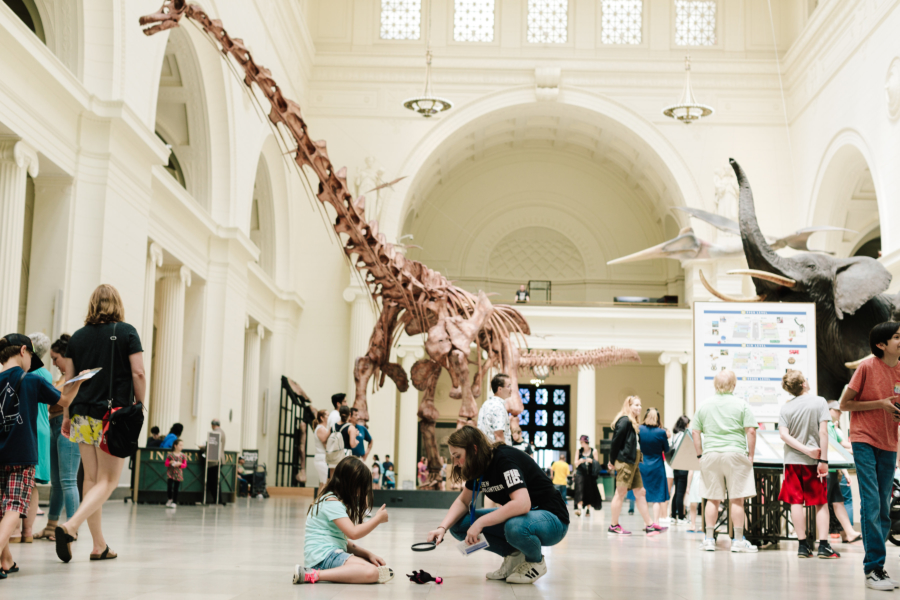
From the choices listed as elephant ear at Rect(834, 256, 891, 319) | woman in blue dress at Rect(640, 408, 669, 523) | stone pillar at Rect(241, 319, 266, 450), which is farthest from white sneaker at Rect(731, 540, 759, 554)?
stone pillar at Rect(241, 319, 266, 450)

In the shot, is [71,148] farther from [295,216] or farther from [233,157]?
[295,216]

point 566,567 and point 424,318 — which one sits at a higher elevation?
point 424,318

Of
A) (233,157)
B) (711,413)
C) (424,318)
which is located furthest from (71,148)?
(711,413)

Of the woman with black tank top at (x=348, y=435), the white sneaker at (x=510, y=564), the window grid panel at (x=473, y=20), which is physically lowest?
the white sneaker at (x=510, y=564)

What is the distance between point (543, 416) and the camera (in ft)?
114

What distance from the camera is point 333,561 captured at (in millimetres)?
5070

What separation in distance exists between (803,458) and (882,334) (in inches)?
91.7

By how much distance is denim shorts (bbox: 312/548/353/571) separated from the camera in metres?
5.06

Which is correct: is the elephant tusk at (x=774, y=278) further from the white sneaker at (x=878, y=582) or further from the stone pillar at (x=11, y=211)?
the stone pillar at (x=11, y=211)

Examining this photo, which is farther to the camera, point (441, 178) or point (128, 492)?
point (441, 178)

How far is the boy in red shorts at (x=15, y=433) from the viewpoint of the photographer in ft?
16.7

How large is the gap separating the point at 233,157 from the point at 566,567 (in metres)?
15.7

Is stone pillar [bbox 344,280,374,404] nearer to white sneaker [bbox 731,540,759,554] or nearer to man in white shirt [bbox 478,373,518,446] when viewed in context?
man in white shirt [bbox 478,373,518,446]

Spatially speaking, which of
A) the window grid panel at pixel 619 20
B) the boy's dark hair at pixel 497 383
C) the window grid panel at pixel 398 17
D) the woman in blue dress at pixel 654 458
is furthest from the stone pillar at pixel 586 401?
the boy's dark hair at pixel 497 383
